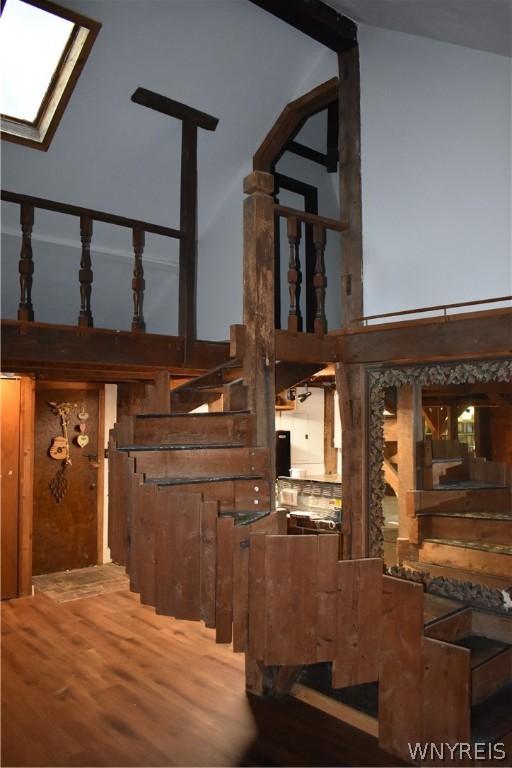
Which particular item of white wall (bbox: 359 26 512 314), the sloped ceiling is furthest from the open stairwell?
the sloped ceiling

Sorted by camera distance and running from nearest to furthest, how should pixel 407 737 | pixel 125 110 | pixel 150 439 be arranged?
pixel 407 737, pixel 150 439, pixel 125 110

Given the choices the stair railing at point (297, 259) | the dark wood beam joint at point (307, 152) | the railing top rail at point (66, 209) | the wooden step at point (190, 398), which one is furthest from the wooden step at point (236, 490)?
the dark wood beam joint at point (307, 152)

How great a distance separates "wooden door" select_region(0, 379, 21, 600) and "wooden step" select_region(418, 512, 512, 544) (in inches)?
137

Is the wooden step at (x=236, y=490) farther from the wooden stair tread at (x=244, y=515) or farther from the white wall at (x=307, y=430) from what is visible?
the white wall at (x=307, y=430)

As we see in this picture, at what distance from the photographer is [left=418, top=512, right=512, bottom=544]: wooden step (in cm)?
336

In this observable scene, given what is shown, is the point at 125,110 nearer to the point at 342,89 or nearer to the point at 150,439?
the point at 342,89

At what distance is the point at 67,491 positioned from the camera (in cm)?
593

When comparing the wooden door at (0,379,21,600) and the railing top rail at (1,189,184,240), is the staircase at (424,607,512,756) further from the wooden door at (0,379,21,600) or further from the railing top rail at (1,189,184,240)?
the wooden door at (0,379,21,600)

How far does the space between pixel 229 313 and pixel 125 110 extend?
187 cm

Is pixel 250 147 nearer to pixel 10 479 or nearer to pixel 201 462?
pixel 201 462

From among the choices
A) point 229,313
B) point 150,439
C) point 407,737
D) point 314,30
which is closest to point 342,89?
point 314,30

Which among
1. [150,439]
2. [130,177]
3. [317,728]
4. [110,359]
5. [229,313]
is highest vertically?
[130,177]

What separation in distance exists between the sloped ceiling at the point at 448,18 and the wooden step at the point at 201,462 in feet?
6.82

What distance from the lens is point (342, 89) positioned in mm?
4012
